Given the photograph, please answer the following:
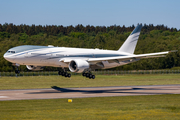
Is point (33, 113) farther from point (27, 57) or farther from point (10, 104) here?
point (27, 57)

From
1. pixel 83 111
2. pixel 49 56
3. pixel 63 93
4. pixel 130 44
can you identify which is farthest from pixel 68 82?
pixel 83 111

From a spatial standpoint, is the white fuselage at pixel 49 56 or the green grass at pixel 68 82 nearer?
the white fuselage at pixel 49 56

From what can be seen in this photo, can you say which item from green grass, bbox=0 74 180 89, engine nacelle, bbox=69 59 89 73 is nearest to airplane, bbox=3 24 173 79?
engine nacelle, bbox=69 59 89 73

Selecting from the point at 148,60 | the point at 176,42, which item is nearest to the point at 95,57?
the point at 148,60

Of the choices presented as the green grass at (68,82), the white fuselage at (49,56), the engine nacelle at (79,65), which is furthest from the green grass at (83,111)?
the green grass at (68,82)

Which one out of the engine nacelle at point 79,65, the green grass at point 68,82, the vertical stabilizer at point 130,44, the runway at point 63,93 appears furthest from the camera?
the green grass at point 68,82

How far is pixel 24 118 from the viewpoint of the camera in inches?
1086

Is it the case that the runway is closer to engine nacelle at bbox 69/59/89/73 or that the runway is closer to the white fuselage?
engine nacelle at bbox 69/59/89/73

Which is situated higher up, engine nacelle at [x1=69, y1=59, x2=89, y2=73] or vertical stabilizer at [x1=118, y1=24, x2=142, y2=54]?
vertical stabilizer at [x1=118, y1=24, x2=142, y2=54]

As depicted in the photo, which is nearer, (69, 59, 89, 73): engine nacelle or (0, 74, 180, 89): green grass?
(69, 59, 89, 73): engine nacelle

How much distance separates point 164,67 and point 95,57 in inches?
3844

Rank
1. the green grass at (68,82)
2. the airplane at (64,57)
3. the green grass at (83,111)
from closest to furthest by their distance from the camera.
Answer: the green grass at (83,111) < the airplane at (64,57) < the green grass at (68,82)

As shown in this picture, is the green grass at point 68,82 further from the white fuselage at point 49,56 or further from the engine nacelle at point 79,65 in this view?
the engine nacelle at point 79,65

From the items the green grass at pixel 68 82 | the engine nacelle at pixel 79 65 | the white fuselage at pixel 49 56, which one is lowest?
the green grass at pixel 68 82
